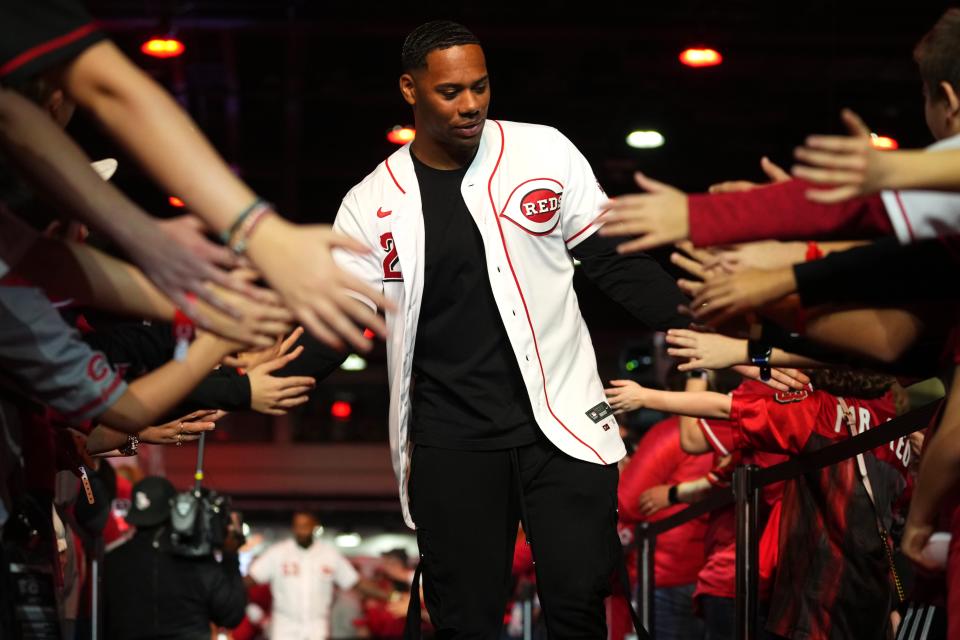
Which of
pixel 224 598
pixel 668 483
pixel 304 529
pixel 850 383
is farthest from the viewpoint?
pixel 304 529

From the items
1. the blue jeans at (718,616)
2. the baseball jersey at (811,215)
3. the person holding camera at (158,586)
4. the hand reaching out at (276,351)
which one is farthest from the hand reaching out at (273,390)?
the person holding camera at (158,586)

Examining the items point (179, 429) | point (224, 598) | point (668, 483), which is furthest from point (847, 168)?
point (224, 598)

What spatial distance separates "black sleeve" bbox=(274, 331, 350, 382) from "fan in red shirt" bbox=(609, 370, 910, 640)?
87 centimetres

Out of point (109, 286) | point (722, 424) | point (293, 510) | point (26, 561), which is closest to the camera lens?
point (109, 286)

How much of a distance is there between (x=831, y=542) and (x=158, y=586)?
4.42m

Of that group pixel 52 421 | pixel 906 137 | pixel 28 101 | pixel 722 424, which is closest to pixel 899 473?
pixel 722 424

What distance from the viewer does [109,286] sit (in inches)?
85.7

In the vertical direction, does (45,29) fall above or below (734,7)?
below

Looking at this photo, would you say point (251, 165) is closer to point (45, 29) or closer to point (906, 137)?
point (906, 137)

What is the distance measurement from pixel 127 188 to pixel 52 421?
11.6 meters

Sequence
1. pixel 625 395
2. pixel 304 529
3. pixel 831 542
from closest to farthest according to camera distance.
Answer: pixel 625 395, pixel 831 542, pixel 304 529

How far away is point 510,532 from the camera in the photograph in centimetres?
328

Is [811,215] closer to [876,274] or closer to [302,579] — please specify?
[876,274]

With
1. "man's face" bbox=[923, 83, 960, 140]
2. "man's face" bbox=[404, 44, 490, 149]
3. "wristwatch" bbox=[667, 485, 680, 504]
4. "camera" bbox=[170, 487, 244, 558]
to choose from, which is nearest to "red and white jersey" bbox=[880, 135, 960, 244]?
"man's face" bbox=[923, 83, 960, 140]
